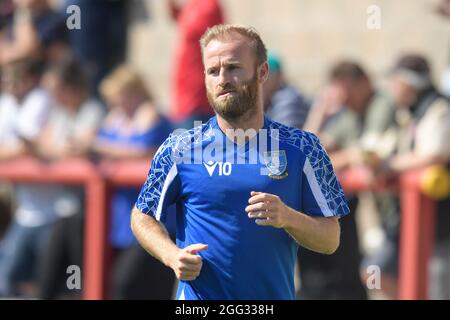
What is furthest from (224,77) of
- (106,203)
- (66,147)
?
(66,147)

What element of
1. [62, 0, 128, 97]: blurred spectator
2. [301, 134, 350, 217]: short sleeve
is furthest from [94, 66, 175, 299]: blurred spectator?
[301, 134, 350, 217]: short sleeve

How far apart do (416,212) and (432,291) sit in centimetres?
56

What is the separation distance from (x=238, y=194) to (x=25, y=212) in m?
4.78

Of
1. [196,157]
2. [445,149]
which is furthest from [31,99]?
[196,157]

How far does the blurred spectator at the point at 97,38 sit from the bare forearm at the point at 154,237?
5459 millimetres

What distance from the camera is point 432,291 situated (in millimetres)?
8180

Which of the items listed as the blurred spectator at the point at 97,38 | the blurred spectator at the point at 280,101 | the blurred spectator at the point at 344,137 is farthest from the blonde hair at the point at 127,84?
the blurred spectator at the point at 97,38

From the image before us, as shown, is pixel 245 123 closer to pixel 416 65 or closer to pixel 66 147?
pixel 416 65

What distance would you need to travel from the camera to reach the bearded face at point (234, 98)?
16.1ft

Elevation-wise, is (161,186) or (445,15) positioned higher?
(445,15)

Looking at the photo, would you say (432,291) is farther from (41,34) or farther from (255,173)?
(41,34)

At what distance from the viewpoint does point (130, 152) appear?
8.84 meters

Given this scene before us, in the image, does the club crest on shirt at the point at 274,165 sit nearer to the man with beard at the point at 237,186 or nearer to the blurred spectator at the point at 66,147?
the man with beard at the point at 237,186

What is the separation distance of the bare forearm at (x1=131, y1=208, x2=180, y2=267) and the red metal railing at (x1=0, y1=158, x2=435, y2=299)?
3.21 metres
